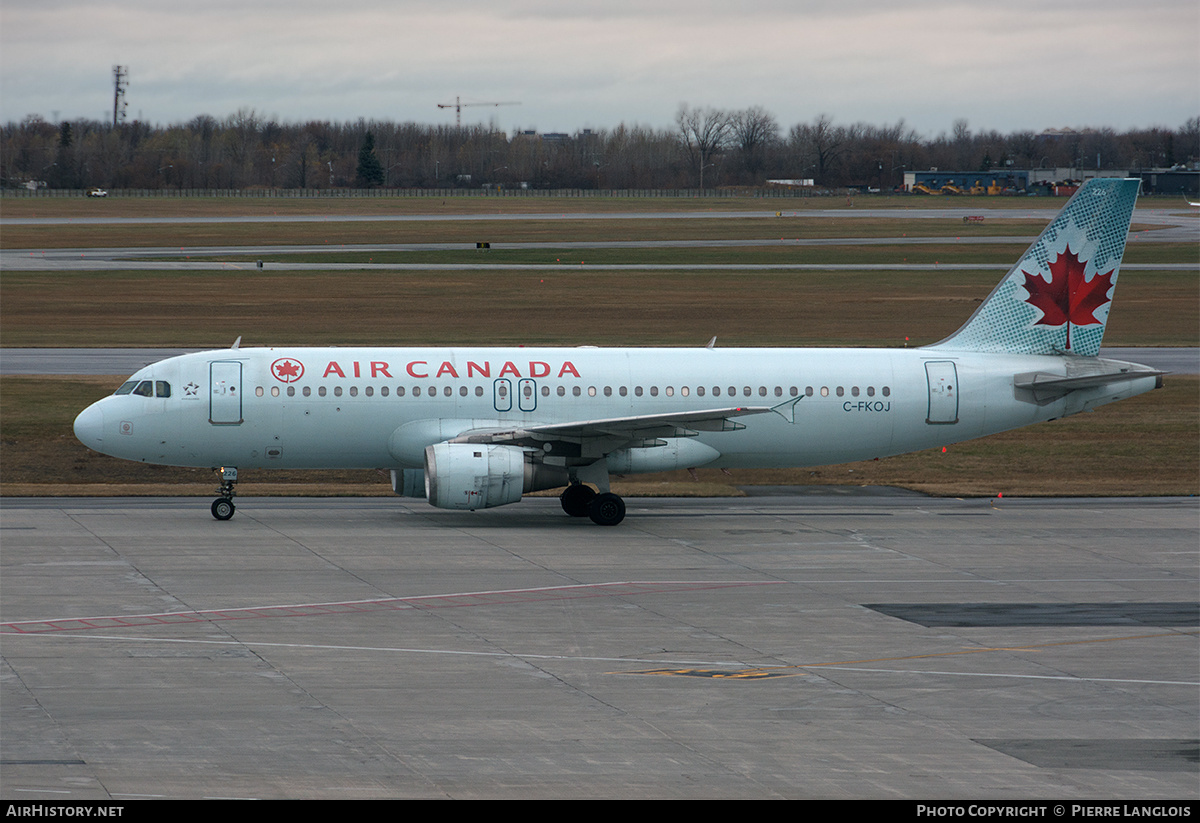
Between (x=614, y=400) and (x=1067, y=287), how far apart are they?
529 inches

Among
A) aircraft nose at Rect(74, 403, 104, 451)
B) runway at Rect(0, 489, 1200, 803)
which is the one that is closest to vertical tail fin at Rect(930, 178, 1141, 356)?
runway at Rect(0, 489, 1200, 803)

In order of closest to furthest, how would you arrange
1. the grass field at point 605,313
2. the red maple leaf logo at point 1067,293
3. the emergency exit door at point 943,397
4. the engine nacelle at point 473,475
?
the engine nacelle at point 473,475, the emergency exit door at point 943,397, the red maple leaf logo at point 1067,293, the grass field at point 605,313

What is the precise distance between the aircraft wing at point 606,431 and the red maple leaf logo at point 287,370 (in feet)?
14.7

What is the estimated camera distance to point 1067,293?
1556 inches

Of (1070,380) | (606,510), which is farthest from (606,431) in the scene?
(1070,380)

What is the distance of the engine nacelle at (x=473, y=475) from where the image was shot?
34.3m

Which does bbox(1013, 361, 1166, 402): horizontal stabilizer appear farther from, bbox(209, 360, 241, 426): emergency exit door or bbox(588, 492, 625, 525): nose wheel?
bbox(209, 360, 241, 426): emergency exit door

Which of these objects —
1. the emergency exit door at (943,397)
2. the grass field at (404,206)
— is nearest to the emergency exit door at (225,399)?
the emergency exit door at (943,397)

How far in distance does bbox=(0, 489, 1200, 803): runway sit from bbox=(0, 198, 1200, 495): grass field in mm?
8602

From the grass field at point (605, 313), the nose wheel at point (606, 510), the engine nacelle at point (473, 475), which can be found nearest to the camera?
the engine nacelle at point (473, 475)

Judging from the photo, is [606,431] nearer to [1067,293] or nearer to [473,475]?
[473,475]

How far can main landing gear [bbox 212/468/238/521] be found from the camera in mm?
36312

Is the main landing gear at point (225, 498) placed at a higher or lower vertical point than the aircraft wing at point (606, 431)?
lower

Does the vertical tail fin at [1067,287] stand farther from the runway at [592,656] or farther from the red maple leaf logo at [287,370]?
the red maple leaf logo at [287,370]
